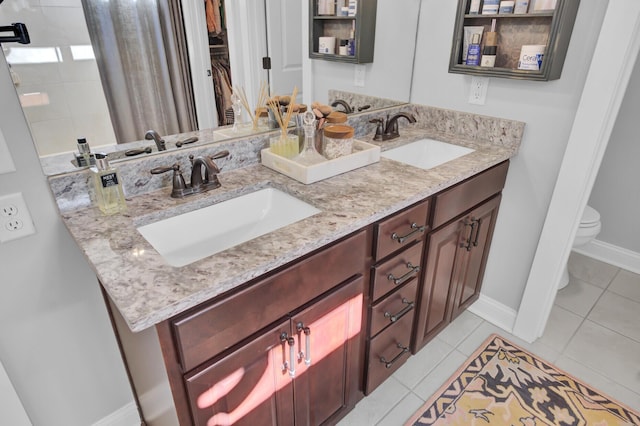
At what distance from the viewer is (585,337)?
193 cm

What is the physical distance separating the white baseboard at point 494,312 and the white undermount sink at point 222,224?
1321 millimetres

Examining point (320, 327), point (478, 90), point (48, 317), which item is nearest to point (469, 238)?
point (478, 90)

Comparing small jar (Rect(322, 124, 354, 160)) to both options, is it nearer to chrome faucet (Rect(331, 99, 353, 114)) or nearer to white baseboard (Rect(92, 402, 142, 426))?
chrome faucet (Rect(331, 99, 353, 114))

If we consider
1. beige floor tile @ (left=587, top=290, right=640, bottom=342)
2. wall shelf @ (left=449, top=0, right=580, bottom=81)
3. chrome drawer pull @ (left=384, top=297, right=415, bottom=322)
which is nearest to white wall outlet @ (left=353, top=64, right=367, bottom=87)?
wall shelf @ (left=449, top=0, right=580, bottom=81)

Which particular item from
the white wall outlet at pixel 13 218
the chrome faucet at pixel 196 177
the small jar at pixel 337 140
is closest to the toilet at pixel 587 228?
the small jar at pixel 337 140

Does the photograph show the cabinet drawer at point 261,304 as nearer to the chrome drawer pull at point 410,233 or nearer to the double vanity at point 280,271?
the double vanity at point 280,271

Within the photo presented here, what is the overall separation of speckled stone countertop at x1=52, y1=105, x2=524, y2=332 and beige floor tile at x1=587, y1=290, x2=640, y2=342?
47.2 inches

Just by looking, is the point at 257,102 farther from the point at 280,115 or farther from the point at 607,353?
the point at 607,353

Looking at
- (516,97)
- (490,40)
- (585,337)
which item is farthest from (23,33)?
(585,337)

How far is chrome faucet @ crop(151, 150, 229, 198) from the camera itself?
118 cm

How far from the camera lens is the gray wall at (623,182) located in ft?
7.38

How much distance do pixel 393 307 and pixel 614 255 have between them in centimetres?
203

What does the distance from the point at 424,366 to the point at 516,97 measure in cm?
125

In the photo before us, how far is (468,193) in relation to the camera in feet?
5.03
